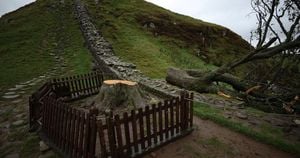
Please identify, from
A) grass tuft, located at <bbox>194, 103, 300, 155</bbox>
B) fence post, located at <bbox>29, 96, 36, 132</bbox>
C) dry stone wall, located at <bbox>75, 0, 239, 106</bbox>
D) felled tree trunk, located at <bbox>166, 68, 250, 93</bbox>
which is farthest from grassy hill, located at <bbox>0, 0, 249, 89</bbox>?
grass tuft, located at <bbox>194, 103, 300, 155</bbox>

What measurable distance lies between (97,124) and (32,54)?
17455 millimetres

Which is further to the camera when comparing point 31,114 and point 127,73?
point 127,73

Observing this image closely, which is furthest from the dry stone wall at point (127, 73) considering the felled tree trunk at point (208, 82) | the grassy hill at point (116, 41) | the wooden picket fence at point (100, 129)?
the wooden picket fence at point (100, 129)

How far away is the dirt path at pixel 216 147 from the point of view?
6.08 m

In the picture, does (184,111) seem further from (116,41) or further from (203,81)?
(116,41)

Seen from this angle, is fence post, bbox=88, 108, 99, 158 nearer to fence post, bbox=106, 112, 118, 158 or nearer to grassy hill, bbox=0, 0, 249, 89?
fence post, bbox=106, 112, 118, 158

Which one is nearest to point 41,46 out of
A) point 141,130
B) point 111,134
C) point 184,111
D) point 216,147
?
point 184,111

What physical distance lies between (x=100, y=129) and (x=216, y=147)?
11.2 feet

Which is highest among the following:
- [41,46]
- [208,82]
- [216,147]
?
[41,46]

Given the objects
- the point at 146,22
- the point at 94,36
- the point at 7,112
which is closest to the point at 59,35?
the point at 94,36

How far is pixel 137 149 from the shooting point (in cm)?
583

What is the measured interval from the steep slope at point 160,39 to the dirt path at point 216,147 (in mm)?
8425

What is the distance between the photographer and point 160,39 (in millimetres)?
27594

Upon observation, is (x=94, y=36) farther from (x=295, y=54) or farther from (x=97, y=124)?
(x=97, y=124)
